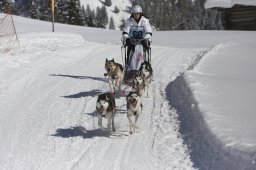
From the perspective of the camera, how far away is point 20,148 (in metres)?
8.31

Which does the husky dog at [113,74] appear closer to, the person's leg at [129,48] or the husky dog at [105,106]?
the person's leg at [129,48]

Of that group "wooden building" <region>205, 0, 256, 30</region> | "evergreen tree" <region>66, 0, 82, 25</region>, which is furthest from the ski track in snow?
"evergreen tree" <region>66, 0, 82, 25</region>

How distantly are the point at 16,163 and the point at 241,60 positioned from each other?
36.8 feet

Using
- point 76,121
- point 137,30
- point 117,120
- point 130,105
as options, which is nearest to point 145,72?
point 137,30

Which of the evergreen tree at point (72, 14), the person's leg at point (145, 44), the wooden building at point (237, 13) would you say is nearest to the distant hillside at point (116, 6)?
the evergreen tree at point (72, 14)

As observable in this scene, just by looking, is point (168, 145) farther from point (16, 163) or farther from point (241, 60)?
point (241, 60)

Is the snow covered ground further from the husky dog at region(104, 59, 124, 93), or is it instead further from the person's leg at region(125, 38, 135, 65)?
the person's leg at region(125, 38, 135, 65)

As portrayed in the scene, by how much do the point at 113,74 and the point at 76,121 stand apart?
7.69ft

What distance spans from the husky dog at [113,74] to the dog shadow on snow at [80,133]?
274 cm

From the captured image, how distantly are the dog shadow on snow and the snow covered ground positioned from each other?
19 mm

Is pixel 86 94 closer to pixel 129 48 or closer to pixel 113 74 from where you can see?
pixel 113 74

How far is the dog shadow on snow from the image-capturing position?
353 inches

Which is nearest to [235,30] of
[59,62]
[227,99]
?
[59,62]

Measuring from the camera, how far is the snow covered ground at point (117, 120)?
7523 mm
